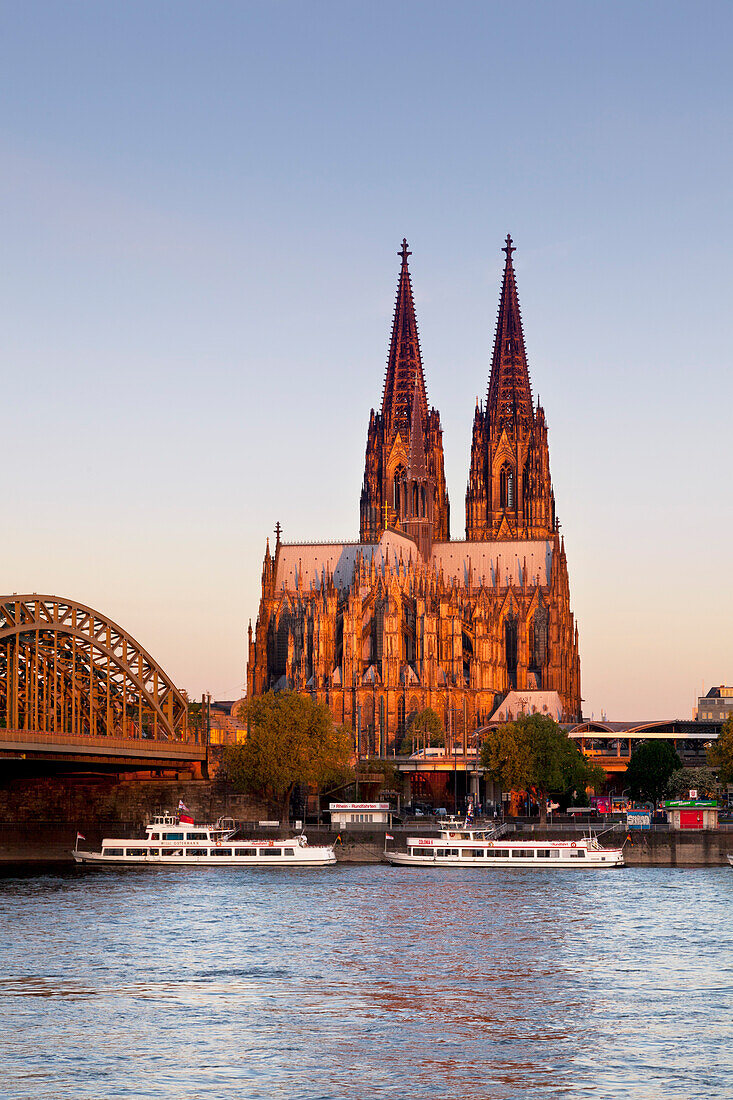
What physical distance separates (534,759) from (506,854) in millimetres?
21858

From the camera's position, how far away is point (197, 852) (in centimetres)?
9744

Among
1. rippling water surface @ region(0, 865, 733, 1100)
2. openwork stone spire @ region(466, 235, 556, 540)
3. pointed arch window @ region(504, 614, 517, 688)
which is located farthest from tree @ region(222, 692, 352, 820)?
openwork stone spire @ region(466, 235, 556, 540)

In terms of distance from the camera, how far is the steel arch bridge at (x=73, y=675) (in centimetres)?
9838

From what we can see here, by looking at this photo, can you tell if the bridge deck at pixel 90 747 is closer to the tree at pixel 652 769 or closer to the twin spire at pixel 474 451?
the tree at pixel 652 769

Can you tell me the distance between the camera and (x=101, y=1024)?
41.7 metres

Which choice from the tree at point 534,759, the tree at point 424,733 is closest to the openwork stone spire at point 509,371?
the tree at point 424,733

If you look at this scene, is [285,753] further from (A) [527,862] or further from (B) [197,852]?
(A) [527,862]

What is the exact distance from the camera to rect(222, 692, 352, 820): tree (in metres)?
111

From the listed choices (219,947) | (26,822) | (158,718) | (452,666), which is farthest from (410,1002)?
(452,666)

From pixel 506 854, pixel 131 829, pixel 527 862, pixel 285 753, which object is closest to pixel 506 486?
pixel 285 753

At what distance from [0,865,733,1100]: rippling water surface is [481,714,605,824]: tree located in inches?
1542

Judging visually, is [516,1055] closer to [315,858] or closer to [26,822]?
[315,858]

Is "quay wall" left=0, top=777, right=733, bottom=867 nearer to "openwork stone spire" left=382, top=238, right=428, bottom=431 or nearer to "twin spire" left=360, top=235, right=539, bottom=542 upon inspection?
"twin spire" left=360, top=235, right=539, bottom=542

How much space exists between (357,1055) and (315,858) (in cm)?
5811
